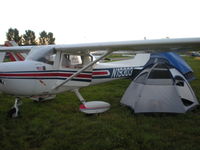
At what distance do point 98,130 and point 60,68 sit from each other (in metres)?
1.91

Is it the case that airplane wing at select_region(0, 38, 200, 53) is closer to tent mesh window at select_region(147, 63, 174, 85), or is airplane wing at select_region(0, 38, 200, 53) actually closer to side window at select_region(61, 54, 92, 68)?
side window at select_region(61, 54, 92, 68)

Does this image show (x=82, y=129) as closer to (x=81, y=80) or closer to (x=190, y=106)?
(x=81, y=80)

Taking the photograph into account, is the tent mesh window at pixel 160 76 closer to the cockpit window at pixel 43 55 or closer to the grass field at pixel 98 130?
the grass field at pixel 98 130

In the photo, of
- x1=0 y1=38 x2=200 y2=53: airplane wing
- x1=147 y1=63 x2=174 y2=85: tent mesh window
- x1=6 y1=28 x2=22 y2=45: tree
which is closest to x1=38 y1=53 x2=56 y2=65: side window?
x1=0 y1=38 x2=200 y2=53: airplane wing

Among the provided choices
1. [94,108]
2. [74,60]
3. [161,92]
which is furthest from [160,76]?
[74,60]

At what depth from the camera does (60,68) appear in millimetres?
4715

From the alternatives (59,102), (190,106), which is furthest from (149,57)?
(59,102)

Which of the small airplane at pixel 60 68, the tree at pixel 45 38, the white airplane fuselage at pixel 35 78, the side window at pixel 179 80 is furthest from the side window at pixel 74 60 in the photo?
the tree at pixel 45 38

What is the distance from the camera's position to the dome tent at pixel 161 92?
4.34 m

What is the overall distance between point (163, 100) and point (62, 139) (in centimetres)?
244

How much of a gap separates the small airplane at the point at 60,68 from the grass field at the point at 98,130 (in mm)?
439

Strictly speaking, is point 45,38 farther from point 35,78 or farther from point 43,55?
point 35,78

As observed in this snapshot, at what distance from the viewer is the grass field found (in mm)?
3123

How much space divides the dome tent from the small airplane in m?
0.60
